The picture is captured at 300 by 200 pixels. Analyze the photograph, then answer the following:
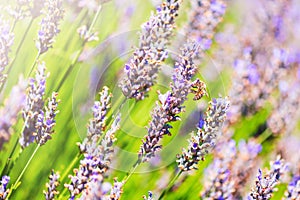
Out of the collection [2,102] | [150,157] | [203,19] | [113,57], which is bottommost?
[150,157]

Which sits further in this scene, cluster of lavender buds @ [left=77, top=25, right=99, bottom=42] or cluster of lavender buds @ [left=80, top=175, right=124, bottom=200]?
cluster of lavender buds @ [left=77, top=25, right=99, bottom=42]

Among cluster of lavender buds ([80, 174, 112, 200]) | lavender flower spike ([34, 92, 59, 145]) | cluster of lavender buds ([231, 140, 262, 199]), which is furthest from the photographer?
cluster of lavender buds ([231, 140, 262, 199])

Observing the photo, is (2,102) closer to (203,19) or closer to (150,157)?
(150,157)

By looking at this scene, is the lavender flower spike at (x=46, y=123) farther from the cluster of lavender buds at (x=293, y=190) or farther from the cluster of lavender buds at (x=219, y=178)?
the cluster of lavender buds at (x=293, y=190)

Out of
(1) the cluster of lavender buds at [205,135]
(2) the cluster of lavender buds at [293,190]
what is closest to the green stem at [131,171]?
(1) the cluster of lavender buds at [205,135]

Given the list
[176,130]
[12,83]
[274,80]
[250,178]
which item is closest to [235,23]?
[274,80]

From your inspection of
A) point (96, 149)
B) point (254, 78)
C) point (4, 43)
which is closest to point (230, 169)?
point (254, 78)

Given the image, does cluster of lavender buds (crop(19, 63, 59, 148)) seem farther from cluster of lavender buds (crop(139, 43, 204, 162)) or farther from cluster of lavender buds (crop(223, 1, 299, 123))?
cluster of lavender buds (crop(223, 1, 299, 123))

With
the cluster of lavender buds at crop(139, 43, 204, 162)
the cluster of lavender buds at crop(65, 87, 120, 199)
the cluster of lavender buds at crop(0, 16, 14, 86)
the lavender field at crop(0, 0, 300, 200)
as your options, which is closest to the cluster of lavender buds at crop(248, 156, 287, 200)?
the lavender field at crop(0, 0, 300, 200)
